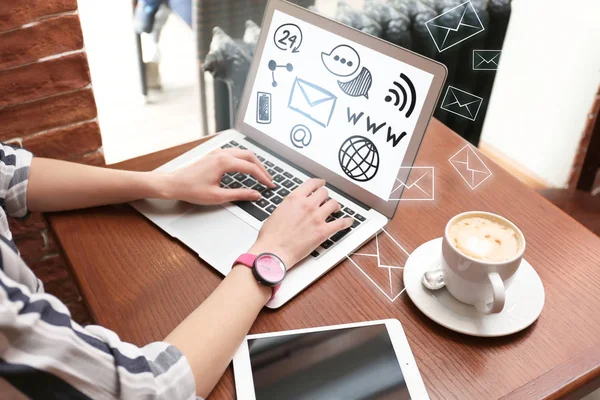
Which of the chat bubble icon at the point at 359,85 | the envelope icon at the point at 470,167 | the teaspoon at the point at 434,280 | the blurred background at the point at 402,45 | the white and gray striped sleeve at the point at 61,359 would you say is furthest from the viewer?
the blurred background at the point at 402,45

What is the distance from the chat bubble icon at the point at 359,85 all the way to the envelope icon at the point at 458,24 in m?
0.21

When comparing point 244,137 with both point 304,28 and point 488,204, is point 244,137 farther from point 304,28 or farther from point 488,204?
point 488,204

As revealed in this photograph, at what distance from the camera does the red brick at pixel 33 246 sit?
48.3 inches

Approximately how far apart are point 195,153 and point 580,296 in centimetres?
66

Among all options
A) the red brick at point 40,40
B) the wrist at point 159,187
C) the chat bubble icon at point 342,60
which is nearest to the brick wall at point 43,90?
the red brick at point 40,40

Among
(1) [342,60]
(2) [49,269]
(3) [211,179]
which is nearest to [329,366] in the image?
(3) [211,179]

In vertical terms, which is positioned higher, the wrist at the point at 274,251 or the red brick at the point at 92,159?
the wrist at the point at 274,251

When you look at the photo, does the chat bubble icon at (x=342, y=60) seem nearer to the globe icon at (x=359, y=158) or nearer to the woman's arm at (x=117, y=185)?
the globe icon at (x=359, y=158)

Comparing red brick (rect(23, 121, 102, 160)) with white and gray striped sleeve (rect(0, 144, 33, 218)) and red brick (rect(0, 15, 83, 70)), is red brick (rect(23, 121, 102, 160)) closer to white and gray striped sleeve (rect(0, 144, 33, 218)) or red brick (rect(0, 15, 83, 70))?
red brick (rect(0, 15, 83, 70))

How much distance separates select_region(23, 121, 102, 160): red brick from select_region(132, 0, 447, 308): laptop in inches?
11.7

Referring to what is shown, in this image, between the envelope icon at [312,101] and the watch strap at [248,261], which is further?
the envelope icon at [312,101]

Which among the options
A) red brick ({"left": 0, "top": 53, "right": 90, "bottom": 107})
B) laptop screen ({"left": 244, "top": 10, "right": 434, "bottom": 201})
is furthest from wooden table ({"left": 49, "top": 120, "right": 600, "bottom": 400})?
red brick ({"left": 0, "top": 53, "right": 90, "bottom": 107})

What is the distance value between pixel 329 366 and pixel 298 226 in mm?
211

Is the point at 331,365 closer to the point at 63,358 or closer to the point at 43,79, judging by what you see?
the point at 63,358
